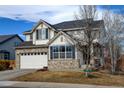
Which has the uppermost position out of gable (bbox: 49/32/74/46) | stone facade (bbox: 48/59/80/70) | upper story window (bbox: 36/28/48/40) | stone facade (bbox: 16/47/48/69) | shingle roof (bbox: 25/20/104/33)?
shingle roof (bbox: 25/20/104/33)

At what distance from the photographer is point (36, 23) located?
3341 cm

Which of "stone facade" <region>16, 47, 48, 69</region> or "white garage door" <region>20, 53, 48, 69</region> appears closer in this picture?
"white garage door" <region>20, 53, 48, 69</region>

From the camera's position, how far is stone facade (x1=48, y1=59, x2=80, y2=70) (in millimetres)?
29812

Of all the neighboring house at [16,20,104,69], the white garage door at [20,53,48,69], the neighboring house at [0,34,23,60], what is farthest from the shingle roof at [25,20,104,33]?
the neighboring house at [0,34,23,60]

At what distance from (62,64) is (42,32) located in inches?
216

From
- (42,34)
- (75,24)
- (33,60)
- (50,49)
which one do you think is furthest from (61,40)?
(33,60)

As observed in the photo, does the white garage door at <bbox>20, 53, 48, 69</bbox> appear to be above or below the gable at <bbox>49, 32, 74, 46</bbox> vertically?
below

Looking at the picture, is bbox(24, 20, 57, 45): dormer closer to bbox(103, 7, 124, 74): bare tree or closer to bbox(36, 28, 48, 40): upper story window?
bbox(36, 28, 48, 40): upper story window

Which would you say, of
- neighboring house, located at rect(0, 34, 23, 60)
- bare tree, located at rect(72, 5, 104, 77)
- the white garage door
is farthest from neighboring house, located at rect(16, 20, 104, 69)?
neighboring house, located at rect(0, 34, 23, 60)

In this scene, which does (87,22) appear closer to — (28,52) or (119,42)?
(119,42)

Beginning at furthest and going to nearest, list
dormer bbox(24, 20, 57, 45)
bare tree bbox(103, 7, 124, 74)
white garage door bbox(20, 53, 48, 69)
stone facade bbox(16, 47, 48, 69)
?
dormer bbox(24, 20, 57, 45)
stone facade bbox(16, 47, 48, 69)
white garage door bbox(20, 53, 48, 69)
bare tree bbox(103, 7, 124, 74)

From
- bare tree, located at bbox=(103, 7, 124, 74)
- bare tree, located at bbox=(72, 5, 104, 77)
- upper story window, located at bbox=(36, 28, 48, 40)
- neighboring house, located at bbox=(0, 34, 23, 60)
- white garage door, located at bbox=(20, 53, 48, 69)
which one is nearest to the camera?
bare tree, located at bbox=(72, 5, 104, 77)
